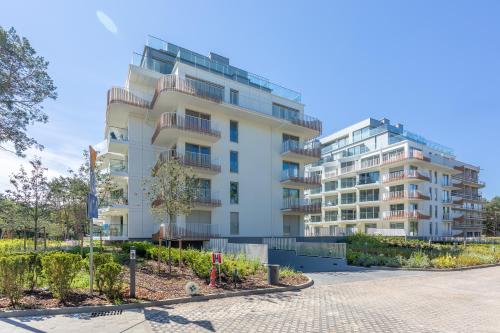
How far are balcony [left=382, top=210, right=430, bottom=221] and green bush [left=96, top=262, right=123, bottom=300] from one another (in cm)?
4409

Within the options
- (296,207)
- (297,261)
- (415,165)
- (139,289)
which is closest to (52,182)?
(139,289)

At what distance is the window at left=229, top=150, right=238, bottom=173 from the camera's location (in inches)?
1161

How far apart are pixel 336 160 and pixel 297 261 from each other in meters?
41.9

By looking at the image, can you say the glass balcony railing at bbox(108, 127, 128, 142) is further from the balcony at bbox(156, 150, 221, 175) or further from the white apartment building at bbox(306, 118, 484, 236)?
the white apartment building at bbox(306, 118, 484, 236)

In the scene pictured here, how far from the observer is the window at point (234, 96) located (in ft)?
98.6

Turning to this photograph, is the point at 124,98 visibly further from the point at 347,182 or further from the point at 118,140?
the point at 347,182

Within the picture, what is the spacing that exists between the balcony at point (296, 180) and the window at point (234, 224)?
626 centimetres

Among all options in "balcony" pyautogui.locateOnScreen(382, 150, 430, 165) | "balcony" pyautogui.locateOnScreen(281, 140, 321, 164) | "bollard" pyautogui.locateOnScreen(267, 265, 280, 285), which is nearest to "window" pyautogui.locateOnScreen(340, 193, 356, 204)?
"balcony" pyautogui.locateOnScreen(382, 150, 430, 165)

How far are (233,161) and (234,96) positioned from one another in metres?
6.07

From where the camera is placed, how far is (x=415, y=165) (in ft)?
159

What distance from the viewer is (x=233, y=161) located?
29766mm

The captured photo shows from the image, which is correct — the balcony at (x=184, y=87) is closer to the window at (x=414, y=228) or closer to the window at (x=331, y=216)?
the window at (x=414, y=228)

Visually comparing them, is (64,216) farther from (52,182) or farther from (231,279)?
(231,279)

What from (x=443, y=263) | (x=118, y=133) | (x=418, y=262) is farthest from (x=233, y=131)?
(x=443, y=263)
